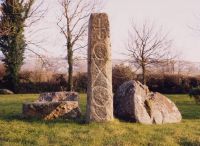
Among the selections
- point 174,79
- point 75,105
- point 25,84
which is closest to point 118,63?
point 174,79

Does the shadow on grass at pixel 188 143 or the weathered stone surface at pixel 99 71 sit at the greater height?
the weathered stone surface at pixel 99 71

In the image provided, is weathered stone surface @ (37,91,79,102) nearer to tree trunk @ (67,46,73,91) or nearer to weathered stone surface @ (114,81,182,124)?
weathered stone surface @ (114,81,182,124)

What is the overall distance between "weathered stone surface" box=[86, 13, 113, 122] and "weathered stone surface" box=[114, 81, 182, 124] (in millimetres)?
883

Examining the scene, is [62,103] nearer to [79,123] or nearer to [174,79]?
[79,123]

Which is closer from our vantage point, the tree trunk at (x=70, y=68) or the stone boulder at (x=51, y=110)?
the stone boulder at (x=51, y=110)

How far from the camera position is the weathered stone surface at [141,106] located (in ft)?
44.5

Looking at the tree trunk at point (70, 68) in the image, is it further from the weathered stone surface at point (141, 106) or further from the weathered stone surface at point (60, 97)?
the weathered stone surface at point (141, 106)

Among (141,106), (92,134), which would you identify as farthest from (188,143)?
(141,106)

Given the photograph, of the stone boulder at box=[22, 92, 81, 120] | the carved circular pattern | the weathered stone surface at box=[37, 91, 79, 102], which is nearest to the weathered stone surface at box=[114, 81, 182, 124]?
the stone boulder at box=[22, 92, 81, 120]

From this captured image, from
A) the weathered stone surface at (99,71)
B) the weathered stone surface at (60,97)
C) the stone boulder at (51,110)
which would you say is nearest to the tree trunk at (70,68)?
the weathered stone surface at (60,97)

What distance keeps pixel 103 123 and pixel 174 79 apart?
27.4m

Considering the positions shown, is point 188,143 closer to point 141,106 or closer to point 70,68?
point 141,106

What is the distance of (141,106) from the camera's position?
45.1 ft

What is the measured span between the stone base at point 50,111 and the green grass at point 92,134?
90 centimetres
